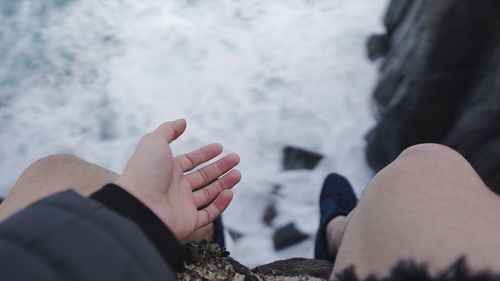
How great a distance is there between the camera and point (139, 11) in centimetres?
393

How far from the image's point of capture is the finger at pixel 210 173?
1.55m

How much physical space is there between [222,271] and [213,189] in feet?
1.33

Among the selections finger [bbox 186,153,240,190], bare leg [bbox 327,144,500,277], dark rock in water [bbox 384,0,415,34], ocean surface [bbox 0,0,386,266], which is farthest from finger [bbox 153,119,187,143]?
dark rock in water [bbox 384,0,415,34]

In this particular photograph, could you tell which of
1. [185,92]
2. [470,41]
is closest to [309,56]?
[185,92]

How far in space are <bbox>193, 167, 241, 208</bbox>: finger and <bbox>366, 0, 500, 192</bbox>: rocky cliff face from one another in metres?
1.08

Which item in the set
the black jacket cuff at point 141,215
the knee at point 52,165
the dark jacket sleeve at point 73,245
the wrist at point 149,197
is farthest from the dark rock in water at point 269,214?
the dark jacket sleeve at point 73,245

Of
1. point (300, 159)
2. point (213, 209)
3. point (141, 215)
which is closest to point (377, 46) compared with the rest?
point (300, 159)

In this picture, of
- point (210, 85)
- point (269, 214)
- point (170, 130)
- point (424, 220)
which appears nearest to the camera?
point (424, 220)

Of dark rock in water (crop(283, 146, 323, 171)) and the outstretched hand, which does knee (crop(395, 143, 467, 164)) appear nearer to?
the outstretched hand

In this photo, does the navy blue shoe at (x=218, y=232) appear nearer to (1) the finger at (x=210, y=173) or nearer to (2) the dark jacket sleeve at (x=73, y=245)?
(1) the finger at (x=210, y=173)

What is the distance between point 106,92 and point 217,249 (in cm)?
235

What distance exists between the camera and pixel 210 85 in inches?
133

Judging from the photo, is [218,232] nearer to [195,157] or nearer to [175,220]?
[195,157]

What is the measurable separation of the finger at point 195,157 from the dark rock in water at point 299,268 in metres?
0.39
